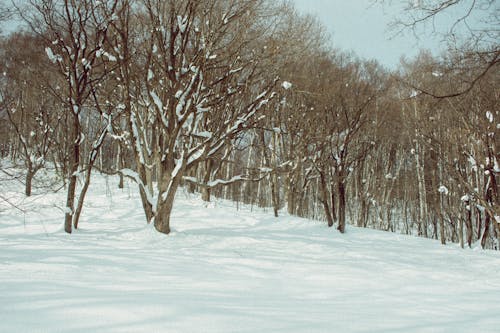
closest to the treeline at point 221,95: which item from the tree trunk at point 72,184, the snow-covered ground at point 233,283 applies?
the tree trunk at point 72,184

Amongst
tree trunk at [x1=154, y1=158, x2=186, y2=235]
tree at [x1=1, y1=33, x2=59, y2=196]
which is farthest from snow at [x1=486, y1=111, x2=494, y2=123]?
tree at [x1=1, y1=33, x2=59, y2=196]

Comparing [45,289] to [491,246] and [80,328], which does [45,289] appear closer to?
[80,328]

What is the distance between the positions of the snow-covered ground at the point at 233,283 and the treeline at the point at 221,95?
1.67 m

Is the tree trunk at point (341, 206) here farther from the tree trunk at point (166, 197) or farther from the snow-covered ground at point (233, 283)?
the tree trunk at point (166, 197)

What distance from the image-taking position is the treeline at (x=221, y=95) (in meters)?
8.00

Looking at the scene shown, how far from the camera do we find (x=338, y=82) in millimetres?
12586

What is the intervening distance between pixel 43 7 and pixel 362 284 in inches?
355

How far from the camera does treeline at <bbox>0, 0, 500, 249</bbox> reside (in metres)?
8.00

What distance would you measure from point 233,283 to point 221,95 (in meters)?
6.07

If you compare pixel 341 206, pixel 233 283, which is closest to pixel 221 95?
pixel 341 206

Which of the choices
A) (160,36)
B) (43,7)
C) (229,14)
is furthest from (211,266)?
(43,7)

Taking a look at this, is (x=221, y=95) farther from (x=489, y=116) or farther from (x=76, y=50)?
(x=489, y=116)

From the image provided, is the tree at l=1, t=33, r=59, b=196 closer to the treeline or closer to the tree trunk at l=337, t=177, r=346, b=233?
the treeline

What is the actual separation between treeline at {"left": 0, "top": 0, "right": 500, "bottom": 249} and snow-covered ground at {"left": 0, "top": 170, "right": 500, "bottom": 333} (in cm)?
167
